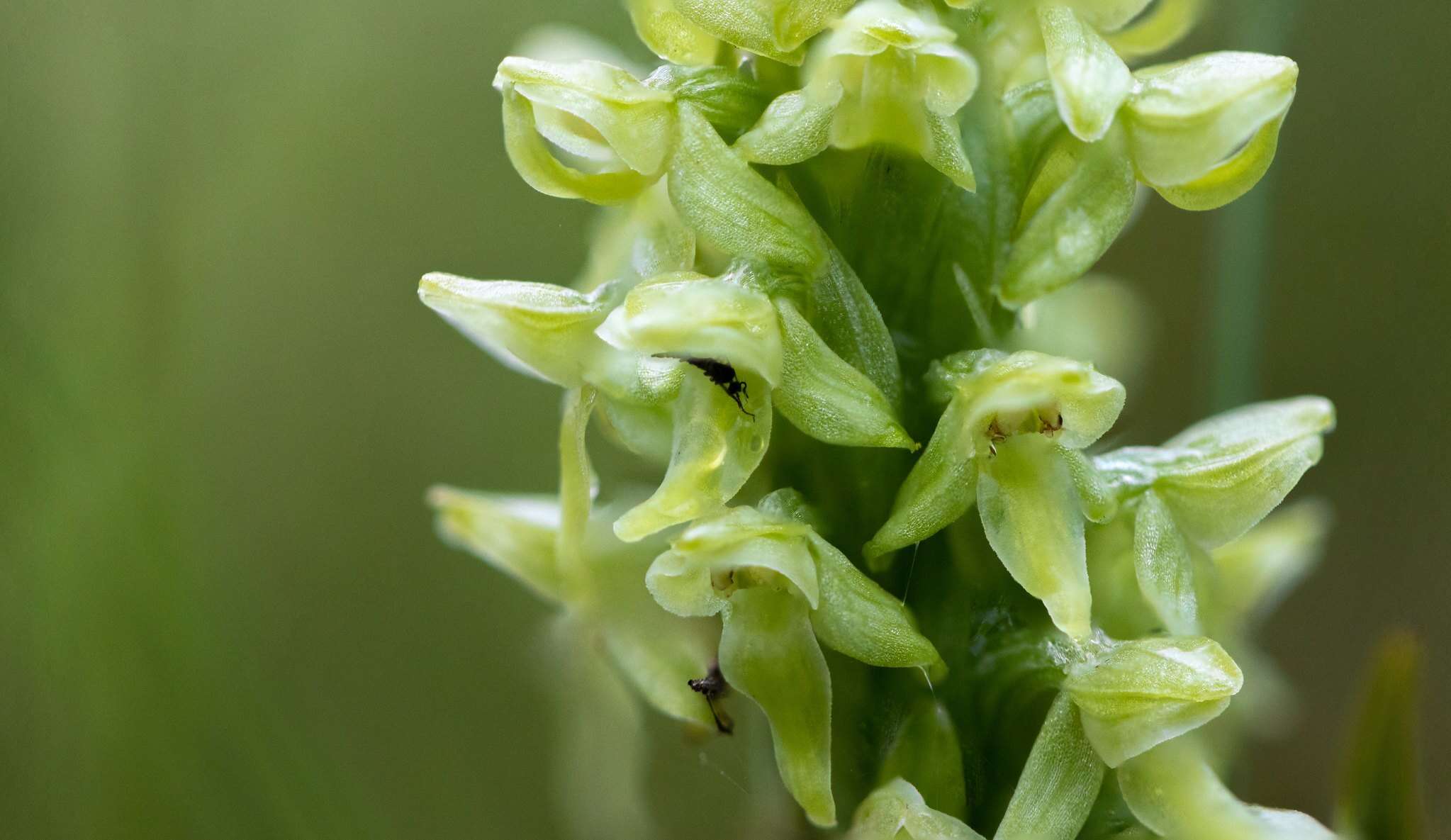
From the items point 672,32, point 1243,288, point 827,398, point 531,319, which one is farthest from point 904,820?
point 1243,288

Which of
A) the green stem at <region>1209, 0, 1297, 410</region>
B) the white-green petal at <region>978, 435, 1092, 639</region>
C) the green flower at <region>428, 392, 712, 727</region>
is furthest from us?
the green stem at <region>1209, 0, 1297, 410</region>

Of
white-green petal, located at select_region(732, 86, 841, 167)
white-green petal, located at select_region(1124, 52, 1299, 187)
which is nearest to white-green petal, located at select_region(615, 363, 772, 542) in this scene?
white-green petal, located at select_region(732, 86, 841, 167)

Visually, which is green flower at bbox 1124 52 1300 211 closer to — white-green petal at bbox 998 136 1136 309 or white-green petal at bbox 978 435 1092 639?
white-green petal at bbox 998 136 1136 309

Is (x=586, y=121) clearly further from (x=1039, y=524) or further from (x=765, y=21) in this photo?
(x=1039, y=524)

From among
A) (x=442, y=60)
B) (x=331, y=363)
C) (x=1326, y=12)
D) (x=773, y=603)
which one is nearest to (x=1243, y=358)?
(x=773, y=603)

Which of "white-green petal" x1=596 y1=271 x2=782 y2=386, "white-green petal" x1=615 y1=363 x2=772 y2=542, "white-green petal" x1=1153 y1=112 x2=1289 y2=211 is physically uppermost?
"white-green petal" x1=1153 y1=112 x2=1289 y2=211

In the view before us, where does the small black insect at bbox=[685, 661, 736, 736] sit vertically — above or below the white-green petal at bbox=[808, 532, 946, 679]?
below

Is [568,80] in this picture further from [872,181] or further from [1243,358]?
[1243,358]
